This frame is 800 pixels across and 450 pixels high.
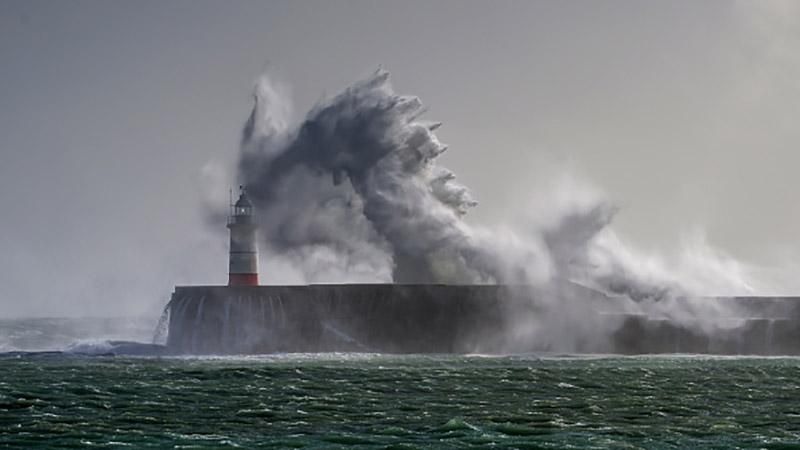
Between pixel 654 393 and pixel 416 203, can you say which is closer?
pixel 654 393

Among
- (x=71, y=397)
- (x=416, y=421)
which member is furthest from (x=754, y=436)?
(x=71, y=397)

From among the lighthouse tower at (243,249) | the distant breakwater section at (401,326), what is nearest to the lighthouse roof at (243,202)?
the lighthouse tower at (243,249)

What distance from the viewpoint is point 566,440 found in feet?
59.6

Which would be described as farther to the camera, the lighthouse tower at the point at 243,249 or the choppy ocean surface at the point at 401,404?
the lighthouse tower at the point at 243,249

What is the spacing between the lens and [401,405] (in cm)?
2264

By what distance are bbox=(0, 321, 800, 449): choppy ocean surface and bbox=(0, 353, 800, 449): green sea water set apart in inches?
1.3

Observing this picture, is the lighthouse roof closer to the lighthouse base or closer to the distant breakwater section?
the lighthouse base

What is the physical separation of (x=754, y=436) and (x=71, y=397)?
1179cm

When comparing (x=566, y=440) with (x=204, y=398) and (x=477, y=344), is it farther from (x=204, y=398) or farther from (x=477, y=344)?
(x=477, y=344)

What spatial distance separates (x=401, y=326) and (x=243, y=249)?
642 centimetres

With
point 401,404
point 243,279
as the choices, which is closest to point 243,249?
point 243,279

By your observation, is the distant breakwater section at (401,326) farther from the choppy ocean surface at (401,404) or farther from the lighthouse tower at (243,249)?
the choppy ocean surface at (401,404)

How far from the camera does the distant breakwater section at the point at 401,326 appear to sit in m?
40.8

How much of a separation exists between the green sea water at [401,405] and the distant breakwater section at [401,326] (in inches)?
254
